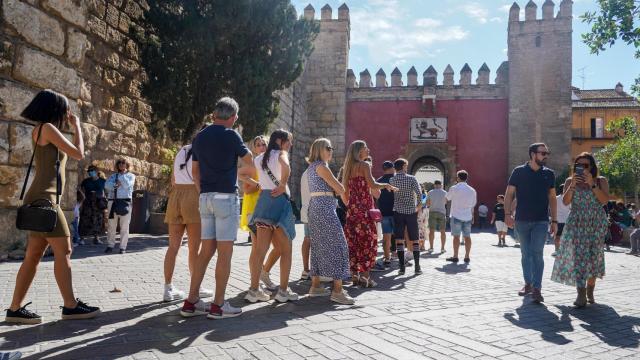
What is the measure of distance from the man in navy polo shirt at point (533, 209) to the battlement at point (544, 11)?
20349 millimetres

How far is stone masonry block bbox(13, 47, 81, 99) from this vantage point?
5492 mm

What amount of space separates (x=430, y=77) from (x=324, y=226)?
2067 cm

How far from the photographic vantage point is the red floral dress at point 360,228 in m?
5.34

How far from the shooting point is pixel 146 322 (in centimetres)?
347

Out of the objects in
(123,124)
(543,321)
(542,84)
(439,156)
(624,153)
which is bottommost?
(543,321)

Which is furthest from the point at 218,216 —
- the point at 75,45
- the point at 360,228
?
the point at 75,45

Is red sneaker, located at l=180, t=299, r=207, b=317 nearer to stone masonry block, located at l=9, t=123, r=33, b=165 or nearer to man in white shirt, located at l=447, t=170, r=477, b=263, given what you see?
stone masonry block, located at l=9, t=123, r=33, b=165

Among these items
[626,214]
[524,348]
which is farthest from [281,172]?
[626,214]

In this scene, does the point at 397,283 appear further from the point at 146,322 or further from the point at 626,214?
the point at 626,214

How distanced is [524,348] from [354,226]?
2581mm

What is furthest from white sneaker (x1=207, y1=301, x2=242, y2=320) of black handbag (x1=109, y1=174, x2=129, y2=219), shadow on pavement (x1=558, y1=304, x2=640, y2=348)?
black handbag (x1=109, y1=174, x2=129, y2=219)

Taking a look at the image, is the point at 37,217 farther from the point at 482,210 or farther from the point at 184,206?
the point at 482,210

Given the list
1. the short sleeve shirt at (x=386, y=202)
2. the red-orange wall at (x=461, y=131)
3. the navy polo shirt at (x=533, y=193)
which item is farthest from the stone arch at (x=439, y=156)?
the navy polo shirt at (x=533, y=193)

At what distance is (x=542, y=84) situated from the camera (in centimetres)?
2220
